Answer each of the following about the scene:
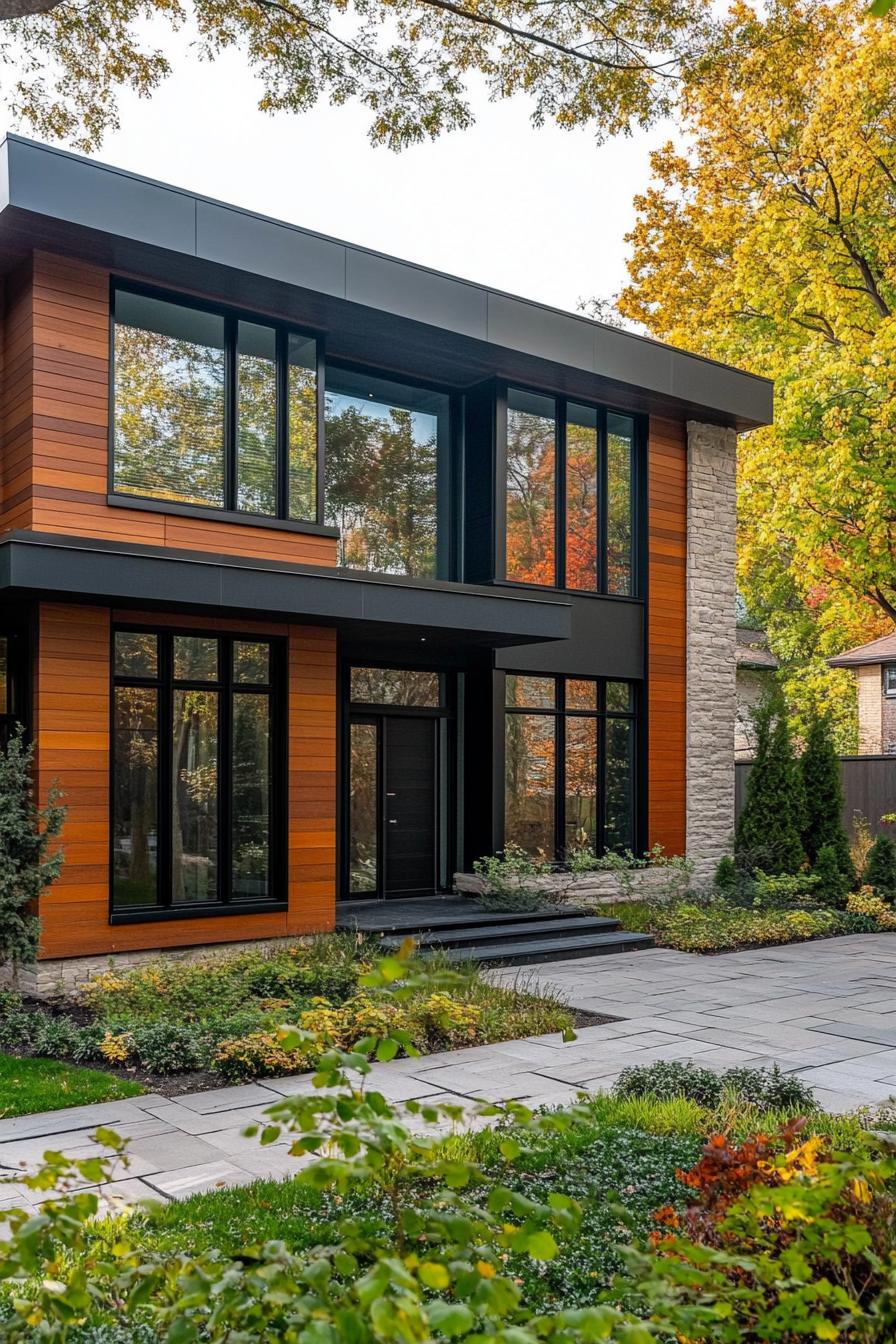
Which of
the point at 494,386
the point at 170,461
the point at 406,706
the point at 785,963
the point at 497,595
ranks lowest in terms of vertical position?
the point at 785,963

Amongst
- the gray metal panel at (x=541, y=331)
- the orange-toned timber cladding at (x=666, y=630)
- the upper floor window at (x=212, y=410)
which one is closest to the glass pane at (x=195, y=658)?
the upper floor window at (x=212, y=410)

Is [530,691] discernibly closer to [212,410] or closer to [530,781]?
[530,781]

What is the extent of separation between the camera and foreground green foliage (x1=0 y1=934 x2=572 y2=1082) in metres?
6.48

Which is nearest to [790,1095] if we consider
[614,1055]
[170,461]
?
[614,1055]

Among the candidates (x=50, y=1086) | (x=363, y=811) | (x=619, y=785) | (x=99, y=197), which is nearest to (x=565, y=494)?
(x=619, y=785)

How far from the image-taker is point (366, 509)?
39.8 feet

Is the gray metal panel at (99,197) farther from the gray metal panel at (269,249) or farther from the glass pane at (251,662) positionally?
the glass pane at (251,662)

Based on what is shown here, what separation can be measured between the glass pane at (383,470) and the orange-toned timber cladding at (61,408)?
2971 mm

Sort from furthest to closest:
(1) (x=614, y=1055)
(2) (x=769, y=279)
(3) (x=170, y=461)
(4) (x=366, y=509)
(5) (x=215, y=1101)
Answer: (2) (x=769, y=279) → (4) (x=366, y=509) → (3) (x=170, y=461) → (1) (x=614, y=1055) → (5) (x=215, y=1101)

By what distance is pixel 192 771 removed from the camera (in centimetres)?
950

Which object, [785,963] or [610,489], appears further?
[610,489]

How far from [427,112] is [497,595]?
4284 millimetres

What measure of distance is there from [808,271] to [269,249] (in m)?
10.5

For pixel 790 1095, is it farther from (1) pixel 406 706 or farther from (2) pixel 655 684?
(2) pixel 655 684
